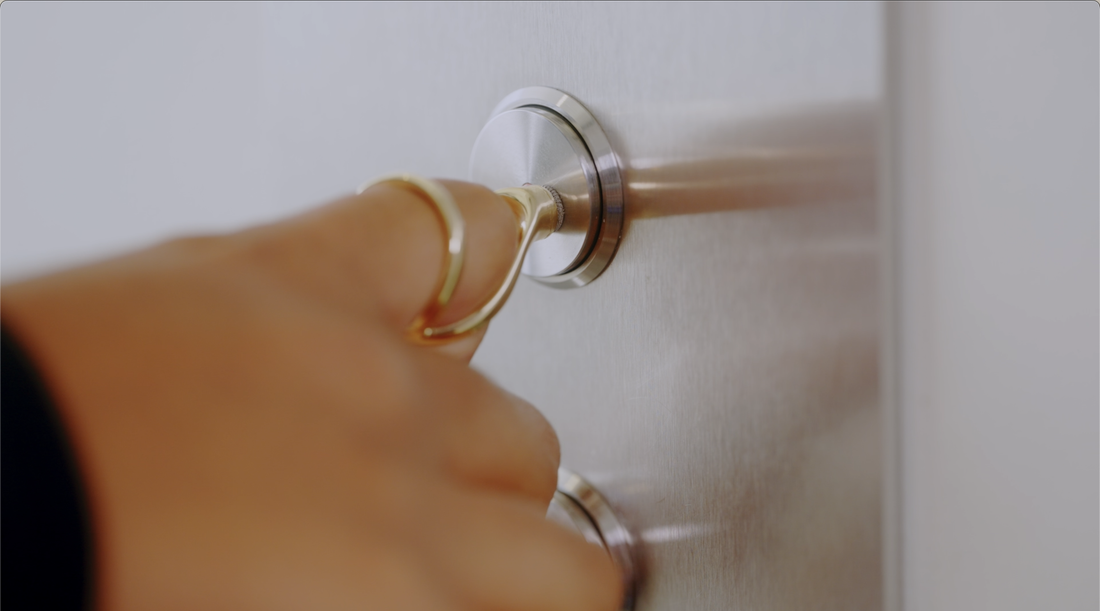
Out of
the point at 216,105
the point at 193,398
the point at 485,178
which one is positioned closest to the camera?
the point at 193,398

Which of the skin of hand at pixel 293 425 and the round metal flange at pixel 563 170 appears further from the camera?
the round metal flange at pixel 563 170

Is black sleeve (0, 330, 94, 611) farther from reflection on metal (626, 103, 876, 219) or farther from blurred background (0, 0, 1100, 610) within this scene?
reflection on metal (626, 103, 876, 219)

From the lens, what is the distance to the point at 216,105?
327mm

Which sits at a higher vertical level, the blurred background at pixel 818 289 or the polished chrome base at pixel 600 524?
the blurred background at pixel 818 289

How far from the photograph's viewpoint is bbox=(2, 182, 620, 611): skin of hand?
0.32ft

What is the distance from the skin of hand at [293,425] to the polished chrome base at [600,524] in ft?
0.25

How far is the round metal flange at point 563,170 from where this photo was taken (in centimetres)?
20

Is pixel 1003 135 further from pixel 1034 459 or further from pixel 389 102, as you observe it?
pixel 389 102

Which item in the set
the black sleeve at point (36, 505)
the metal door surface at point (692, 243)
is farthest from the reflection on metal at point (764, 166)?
the black sleeve at point (36, 505)

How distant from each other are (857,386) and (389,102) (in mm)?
180

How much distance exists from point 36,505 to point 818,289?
0.14 metres

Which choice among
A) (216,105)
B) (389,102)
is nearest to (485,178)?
(389,102)

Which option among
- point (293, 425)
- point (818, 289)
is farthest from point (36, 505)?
point (818, 289)

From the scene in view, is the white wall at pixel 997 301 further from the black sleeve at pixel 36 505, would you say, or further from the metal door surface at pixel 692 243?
the black sleeve at pixel 36 505
